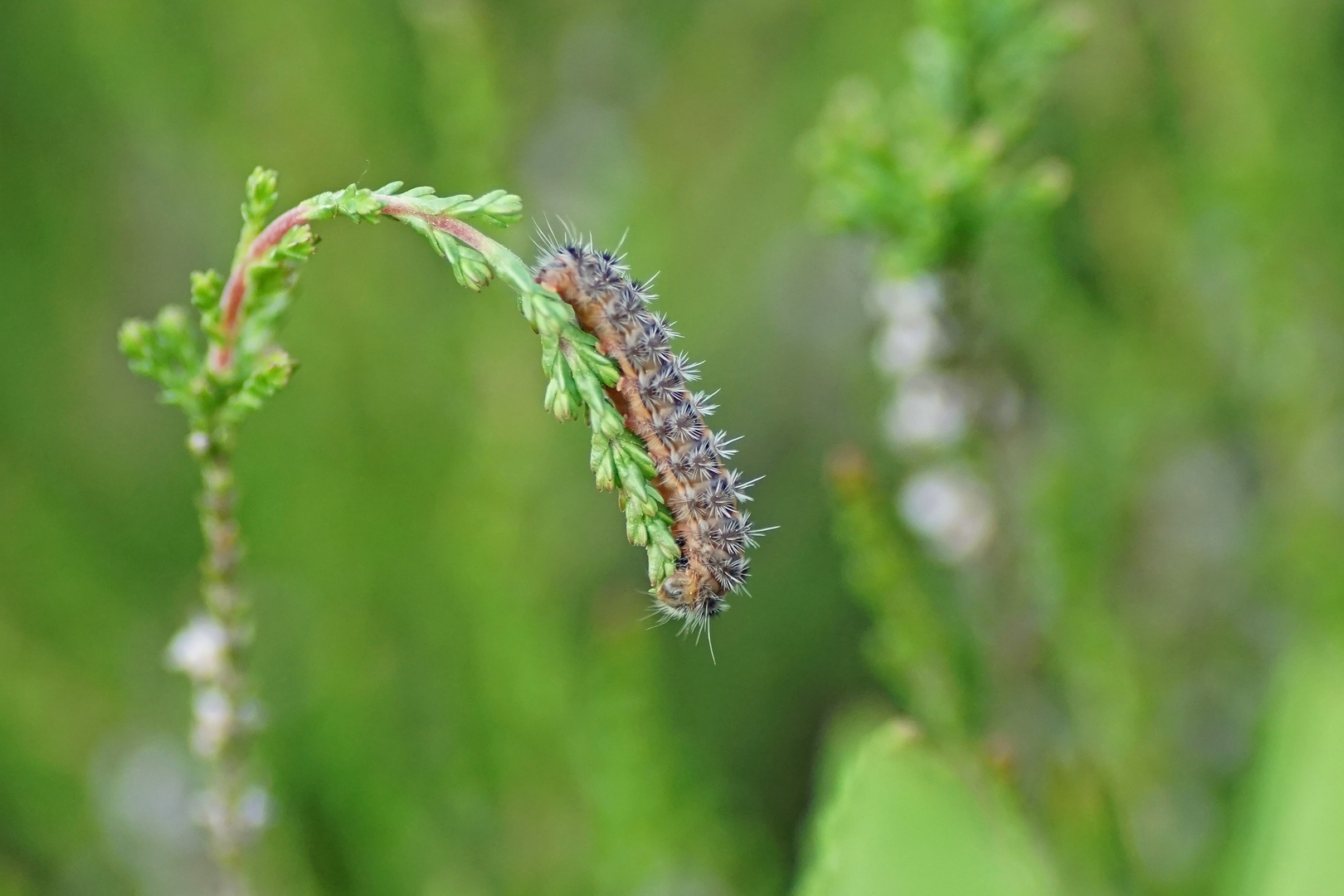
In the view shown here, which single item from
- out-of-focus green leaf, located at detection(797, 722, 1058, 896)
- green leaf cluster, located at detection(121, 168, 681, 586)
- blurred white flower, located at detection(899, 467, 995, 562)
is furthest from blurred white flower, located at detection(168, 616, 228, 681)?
blurred white flower, located at detection(899, 467, 995, 562)

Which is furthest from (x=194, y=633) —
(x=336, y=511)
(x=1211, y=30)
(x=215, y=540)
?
(x=1211, y=30)

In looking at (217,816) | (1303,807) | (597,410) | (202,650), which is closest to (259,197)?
(597,410)

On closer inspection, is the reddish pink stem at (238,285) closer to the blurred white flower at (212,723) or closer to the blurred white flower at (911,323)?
the blurred white flower at (212,723)

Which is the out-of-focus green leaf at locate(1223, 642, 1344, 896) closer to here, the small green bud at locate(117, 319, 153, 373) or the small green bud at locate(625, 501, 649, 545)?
the small green bud at locate(625, 501, 649, 545)

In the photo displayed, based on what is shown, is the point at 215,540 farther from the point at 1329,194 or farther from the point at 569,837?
the point at 1329,194

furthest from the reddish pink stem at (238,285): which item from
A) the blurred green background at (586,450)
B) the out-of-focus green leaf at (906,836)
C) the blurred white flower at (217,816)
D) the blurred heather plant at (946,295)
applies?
the blurred green background at (586,450)
